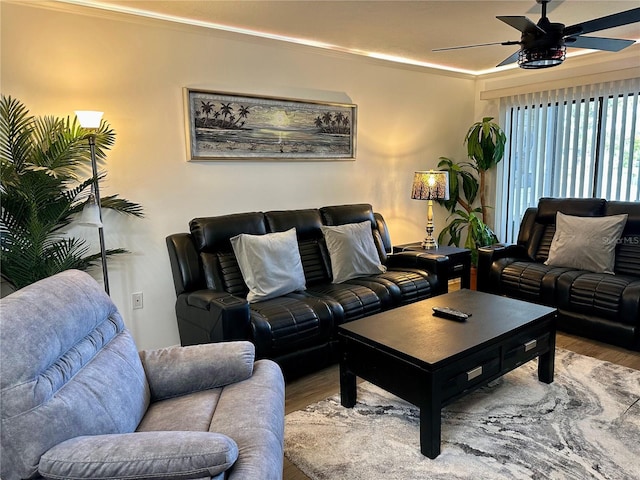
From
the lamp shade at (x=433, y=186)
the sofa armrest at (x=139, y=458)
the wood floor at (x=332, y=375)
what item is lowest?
the wood floor at (x=332, y=375)

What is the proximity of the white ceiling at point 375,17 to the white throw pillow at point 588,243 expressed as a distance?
1548mm

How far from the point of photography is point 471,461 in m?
2.00

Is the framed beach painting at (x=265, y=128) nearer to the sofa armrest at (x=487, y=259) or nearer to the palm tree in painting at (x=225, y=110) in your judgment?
the palm tree in painting at (x=225, y=110)

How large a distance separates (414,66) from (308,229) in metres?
2.25

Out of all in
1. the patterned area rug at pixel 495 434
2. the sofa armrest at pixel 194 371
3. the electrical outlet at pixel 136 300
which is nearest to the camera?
the sofa armrest at pixel 194 371

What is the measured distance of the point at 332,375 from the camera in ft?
9.66

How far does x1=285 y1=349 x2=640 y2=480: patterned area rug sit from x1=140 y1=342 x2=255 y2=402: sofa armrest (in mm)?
572

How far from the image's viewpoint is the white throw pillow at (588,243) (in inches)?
143

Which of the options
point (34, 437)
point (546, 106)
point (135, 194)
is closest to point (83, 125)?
point (135, 194)

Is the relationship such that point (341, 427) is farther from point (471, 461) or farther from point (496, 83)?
point (496, 83)

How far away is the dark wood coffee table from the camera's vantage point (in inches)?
80.2

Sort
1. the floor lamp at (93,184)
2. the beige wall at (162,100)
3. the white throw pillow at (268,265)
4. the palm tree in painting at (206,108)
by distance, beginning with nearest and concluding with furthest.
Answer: the floor lamp at (93,184), the beige wall at (162,100), the white throw pillow at (268,265), the palm tree in painting at (206,108)

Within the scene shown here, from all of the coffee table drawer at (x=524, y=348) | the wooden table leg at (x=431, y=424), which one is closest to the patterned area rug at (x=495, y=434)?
the wooden table leg at (x=431, y=424)

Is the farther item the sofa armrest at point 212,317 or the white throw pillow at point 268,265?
the white throw pillow at point 268,265
